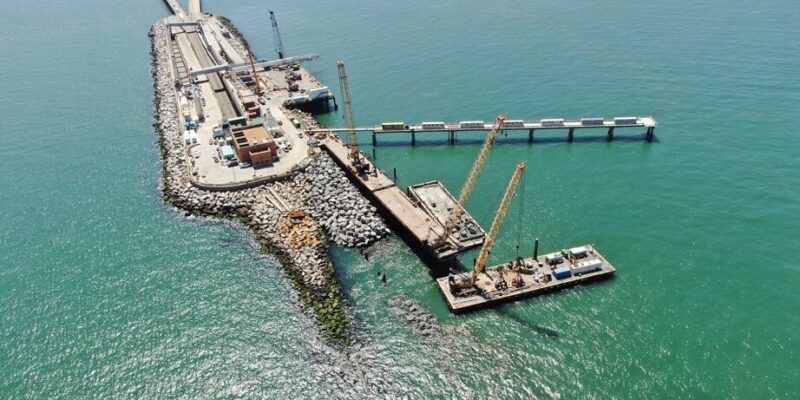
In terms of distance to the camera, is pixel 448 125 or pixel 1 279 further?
pixel 448 125

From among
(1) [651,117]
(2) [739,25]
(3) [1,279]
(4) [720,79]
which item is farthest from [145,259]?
(2) [739,25]

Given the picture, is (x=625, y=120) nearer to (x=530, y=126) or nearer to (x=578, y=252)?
(x=530, y=126)

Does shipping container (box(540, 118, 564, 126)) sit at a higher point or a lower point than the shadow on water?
higher

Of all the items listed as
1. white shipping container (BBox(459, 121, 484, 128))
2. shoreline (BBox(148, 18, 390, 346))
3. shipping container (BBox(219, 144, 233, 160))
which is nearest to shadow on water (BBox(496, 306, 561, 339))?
shoreline (BBox(148, 18, 390, 346))

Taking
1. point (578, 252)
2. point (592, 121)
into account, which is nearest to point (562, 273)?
point (578, 252)

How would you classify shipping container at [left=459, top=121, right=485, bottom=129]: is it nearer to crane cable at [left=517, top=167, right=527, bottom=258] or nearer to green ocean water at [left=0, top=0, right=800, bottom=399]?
green ocean water at [left=0, top=0, right=800, bottom=399]

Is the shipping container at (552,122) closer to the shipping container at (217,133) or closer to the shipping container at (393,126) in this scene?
the shipping container at (393,126)

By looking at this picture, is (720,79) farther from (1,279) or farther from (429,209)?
(1,279)
